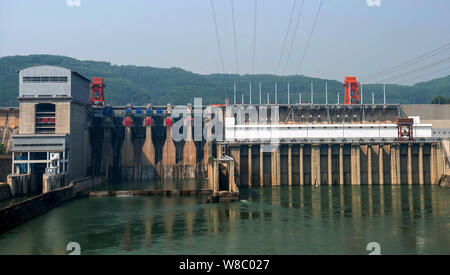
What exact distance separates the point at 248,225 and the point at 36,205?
80.7ft

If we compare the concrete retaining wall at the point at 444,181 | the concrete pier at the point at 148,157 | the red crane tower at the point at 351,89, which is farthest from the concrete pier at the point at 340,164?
the red crane tower at the point at 351,89

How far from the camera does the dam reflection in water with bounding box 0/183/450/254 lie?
1339 inches

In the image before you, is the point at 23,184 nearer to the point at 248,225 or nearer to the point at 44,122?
the point at 44,122

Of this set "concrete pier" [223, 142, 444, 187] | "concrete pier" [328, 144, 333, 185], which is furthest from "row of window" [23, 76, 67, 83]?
"concrete pier" [328, 144, 333, 185]

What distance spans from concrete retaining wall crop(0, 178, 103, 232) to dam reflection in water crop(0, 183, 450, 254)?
1.13m

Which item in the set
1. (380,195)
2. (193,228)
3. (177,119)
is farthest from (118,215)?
(177,119)

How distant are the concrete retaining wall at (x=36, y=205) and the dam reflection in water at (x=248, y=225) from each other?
3.70 feet

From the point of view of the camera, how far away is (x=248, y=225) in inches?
1656

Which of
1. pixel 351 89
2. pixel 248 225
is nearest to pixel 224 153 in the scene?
pixel 248 225

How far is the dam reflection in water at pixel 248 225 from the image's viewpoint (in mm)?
34000

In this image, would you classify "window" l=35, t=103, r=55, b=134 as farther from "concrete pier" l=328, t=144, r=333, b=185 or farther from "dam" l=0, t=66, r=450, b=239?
"concrete pier" l=328, t=144, r=333, b=185

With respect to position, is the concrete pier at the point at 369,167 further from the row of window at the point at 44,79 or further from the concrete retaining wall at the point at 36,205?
the row of window at the point at 44,79

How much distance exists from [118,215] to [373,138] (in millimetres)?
50784
